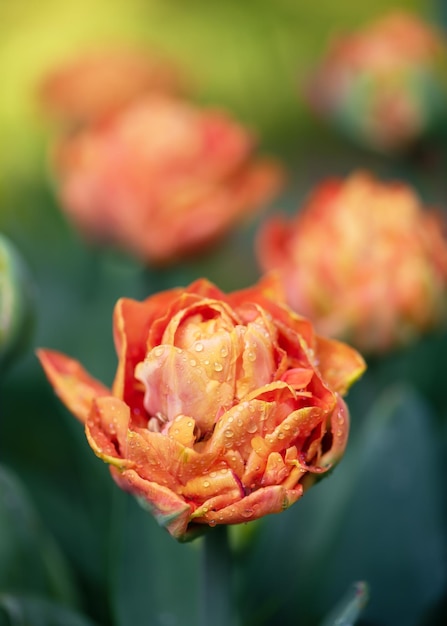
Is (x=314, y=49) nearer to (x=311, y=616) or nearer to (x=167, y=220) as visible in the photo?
(x=167, y=220)

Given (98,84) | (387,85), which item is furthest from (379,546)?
(98,84)

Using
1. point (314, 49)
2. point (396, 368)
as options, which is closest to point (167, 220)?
point (396, 368)

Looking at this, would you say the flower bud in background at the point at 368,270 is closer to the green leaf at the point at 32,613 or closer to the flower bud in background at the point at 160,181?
the flower bud in background at the point at 160,181

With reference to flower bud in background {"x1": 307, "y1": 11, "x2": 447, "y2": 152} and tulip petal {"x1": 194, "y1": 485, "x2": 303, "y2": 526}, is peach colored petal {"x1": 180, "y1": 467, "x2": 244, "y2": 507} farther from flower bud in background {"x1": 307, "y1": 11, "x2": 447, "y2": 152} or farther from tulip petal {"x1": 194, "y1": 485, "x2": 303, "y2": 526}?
flower bud in background {"x1": 307, "y1": 11, "x2": 447, "y2": 152}

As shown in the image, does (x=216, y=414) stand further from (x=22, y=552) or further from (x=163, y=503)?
(x=22, y=552)

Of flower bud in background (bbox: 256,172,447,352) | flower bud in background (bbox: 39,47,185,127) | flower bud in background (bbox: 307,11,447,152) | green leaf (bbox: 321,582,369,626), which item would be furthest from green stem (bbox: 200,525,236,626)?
flower bud in background (bbox: 39,47,185,127)

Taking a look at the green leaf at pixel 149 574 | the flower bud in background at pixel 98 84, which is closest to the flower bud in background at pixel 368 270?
the green leaf at pixel 149 574
